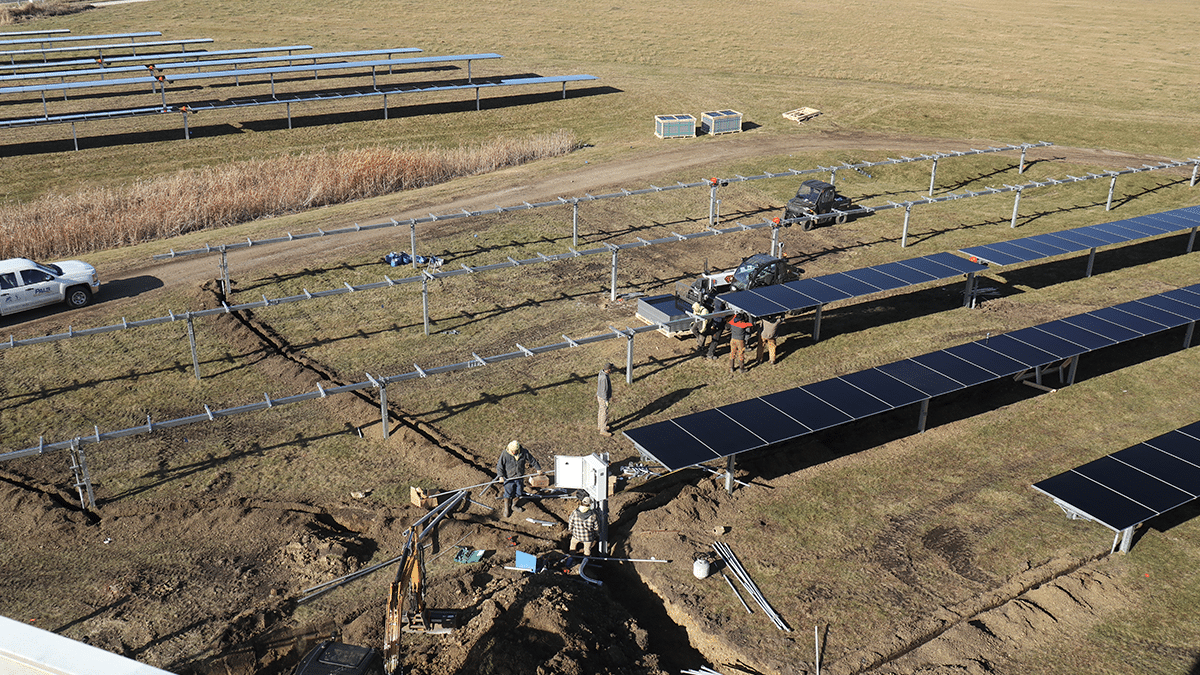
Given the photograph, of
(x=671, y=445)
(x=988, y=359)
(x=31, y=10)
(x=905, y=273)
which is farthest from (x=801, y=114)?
(x=31, y=10)

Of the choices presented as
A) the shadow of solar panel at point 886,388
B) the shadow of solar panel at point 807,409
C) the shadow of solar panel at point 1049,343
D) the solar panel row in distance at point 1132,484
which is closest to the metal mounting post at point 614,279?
the shadow of solar panel at point 807,409

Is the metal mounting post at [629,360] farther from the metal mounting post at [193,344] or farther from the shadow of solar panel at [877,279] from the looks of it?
the metal mounting post at [193,344]

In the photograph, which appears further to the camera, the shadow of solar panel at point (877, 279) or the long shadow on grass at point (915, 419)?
the shadow of solar panel at point (877, 279)

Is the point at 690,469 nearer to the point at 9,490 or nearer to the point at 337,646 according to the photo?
the point at 337,646

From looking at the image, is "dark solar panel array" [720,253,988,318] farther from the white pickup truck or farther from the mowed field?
the white pickup truck

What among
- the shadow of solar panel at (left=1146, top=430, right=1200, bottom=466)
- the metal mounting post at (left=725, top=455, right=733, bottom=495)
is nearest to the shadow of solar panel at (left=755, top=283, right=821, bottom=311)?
the metal mounting post at (left=725, top=455, right=733, bottom=495)
